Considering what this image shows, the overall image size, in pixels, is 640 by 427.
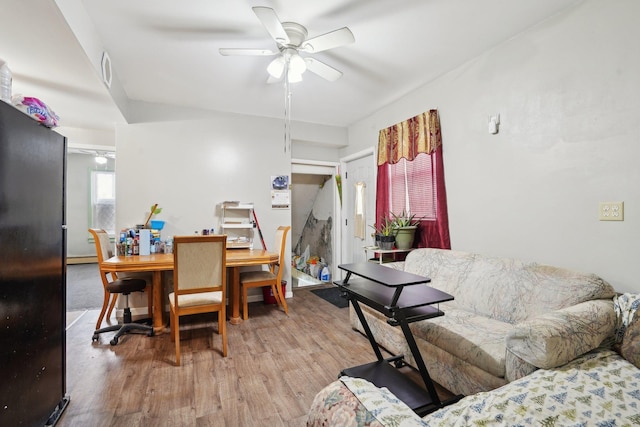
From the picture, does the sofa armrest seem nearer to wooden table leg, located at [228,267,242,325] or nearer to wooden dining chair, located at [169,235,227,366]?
wooden dining chair, located at [169,235,227,366]

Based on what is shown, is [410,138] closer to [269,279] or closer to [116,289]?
[269,279]

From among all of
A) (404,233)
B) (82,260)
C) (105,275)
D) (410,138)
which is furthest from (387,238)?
(82,260)

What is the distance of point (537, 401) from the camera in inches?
43.5

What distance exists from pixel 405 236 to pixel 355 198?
150 centimetres

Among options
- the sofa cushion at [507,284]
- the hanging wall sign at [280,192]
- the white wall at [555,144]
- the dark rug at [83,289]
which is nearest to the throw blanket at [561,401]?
the sofa cushion at [507,284]

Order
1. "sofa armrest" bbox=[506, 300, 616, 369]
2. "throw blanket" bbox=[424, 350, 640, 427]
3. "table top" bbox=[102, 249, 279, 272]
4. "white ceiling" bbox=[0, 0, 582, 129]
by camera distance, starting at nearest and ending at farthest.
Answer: "throw blanket" bbox=[424, 350, 640, 427]
"sofa armrest" bbox=[506, 300, 616, 369]
"white ceiling" bbox=[0, 0, 582, 129]
"table top" bbox=[102, 249, 279, 272]

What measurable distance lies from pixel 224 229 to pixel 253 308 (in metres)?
1.11

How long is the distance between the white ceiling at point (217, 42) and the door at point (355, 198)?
3.92 feet

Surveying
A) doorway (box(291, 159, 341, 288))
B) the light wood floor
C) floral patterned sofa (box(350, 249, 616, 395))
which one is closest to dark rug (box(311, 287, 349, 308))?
doorway (box(291, 159, 341, 288))

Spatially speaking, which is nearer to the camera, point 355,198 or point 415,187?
point 415,187

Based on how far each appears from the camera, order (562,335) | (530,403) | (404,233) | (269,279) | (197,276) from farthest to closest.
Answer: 1. (269,279)
2. (404,233)
3. (197,276)
4. (562,335)
5. (530,403)

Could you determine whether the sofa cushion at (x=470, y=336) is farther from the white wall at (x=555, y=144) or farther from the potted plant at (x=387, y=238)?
the potted plant at (x=387, y=238)

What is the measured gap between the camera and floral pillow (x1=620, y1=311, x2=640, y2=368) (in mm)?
1366

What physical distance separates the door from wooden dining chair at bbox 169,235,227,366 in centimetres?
227
